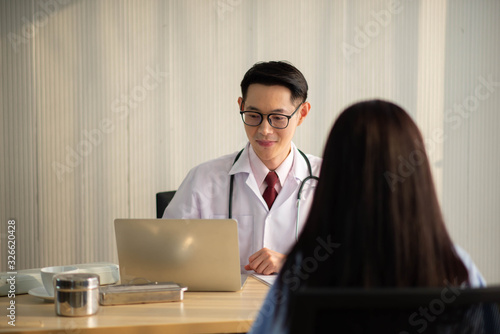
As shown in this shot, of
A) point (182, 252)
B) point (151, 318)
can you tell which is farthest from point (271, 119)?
point (151, 318)

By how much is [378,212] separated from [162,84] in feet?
8.52

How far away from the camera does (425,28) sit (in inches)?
140

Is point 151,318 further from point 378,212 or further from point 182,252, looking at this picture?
point 378,212

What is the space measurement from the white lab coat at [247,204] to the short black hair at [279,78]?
304mm

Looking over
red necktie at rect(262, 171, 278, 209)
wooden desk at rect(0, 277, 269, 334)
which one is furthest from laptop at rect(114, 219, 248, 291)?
red necktie at rect(262, 171, 278, 209)

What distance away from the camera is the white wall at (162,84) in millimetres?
3164

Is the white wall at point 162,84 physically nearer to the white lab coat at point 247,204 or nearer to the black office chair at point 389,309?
the white lab coat at point 247,204

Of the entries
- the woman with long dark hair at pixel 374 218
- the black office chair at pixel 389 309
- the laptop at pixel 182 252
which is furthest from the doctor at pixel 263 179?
the black office chair at pixel 389 309

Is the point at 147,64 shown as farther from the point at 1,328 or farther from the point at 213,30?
the point at 1,328

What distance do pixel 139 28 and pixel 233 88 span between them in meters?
0.69

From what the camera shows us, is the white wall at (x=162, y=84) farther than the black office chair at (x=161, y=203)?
Yes

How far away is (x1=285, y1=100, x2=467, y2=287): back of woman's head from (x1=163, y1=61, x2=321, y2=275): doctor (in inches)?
53.7

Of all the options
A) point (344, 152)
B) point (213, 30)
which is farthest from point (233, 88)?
point (344, 152)

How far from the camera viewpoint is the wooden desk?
4.43 ft
